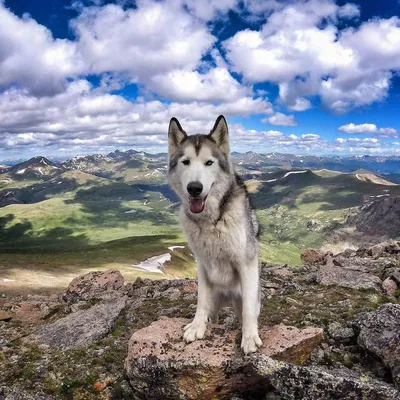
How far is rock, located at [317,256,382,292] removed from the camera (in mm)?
17344

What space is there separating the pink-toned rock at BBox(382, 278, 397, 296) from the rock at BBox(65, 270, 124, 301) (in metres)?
17.1

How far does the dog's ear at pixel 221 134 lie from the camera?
9.23m

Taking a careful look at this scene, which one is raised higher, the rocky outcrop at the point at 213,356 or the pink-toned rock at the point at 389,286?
the rocky outcrop at the point at 213,356

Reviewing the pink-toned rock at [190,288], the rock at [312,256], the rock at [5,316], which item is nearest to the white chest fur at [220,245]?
the pink-toned rock at [190,288]

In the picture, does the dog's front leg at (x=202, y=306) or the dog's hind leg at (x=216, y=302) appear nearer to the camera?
the dog's front leg at (x=202, y=306)

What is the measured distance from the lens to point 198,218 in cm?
898

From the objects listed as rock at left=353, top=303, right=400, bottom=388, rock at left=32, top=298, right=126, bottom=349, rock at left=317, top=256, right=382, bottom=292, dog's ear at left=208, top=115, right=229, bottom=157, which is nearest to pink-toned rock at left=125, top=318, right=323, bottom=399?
rock at left=353, top=303, right=400, bottom=388

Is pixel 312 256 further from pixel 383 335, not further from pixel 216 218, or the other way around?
pixel 216 218

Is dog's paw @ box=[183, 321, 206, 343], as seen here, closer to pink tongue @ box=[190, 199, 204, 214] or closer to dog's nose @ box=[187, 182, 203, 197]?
pink tongue @ box=[190, 199, 204, 214]

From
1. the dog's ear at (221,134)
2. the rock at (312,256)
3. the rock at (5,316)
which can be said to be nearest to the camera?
the dog's ear at (221,134)

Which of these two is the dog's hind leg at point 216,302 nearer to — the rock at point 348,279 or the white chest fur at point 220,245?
the white chest fur at point 220,245

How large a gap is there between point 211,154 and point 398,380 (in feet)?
22.4

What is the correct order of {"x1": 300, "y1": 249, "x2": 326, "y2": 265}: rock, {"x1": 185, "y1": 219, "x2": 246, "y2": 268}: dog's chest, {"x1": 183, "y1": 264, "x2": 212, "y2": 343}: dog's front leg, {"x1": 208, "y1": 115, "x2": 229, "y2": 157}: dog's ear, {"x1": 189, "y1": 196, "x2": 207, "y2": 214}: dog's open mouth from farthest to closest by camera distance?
{"x1": 300, "y1": 249, "x2": 326, "y2": 265}: rock → {"x1": 183, "y1": 264, "x2": 212, "y2": 343}: dog's front leg → {"x1": 208, "y1": 115, "x2": 229, "y2": 157}: dog's ear → {"x1": 185, "y1": 219, "x2": 246, "y2": 268}: dog's chest → {"x1": 189, "y1": 196, "x2": 207, "y2": 214}: dog's open mouth

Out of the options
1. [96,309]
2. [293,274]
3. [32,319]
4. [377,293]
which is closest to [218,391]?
[96,309]
